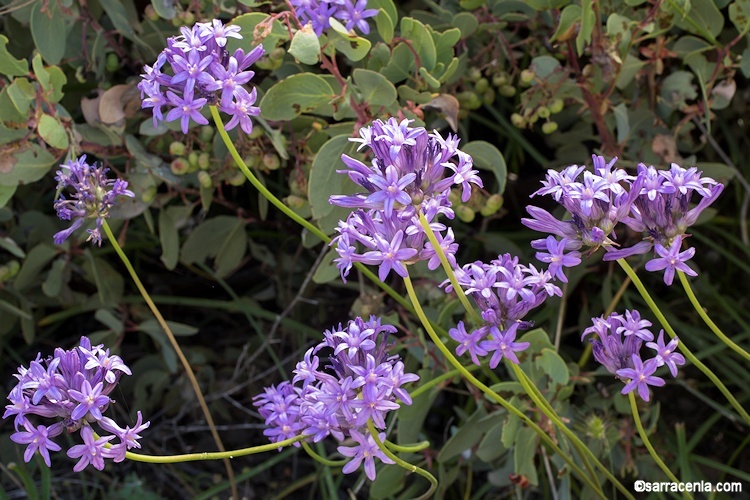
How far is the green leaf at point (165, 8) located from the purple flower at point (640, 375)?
3.58ft

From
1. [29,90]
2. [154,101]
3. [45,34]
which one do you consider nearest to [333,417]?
[154,101]

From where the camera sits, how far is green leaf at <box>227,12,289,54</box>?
1.55 meters

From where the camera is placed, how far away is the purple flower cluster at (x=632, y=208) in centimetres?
116

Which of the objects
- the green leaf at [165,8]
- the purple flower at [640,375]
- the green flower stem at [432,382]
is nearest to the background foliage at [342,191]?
the green leaf at [165,8]

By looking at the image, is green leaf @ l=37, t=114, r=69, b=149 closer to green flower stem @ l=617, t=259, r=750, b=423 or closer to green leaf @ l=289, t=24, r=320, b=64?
green leaf @ l=289, t=24, r=320, b=64

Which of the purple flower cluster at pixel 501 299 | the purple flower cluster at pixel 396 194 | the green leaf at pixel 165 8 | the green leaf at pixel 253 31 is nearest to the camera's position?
the purple flower cluster at pixel 396 194

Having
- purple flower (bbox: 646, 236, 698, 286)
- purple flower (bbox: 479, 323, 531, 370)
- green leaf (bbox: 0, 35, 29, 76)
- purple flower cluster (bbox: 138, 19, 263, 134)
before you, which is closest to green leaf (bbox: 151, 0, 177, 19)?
green leaf (bbox: 0, 35, 29, 76)

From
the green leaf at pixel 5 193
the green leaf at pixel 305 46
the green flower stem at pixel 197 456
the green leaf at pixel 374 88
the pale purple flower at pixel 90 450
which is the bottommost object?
the green flower stem at pixel 197 456

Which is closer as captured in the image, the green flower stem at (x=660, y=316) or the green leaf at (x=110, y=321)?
the green flower stem at (x=660, y=316)

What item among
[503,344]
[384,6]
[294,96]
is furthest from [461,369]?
[384,6]

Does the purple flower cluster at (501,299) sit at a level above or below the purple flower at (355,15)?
below

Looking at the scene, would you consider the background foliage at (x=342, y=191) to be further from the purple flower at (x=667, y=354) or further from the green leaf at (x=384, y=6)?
the purple flower at (x=667, y=354)

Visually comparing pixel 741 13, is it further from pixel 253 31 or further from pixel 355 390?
pixel 355 390

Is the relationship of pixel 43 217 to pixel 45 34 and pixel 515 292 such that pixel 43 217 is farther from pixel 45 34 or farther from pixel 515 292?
pixel 515 292
